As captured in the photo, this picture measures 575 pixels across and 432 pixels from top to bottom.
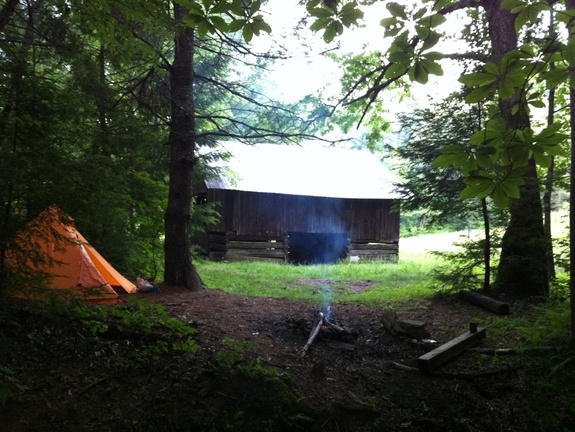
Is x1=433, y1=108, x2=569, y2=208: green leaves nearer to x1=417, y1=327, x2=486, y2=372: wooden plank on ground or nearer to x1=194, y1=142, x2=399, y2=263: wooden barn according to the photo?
x1=417, y1=327, x2=486, y2=372: wooden plank on ground

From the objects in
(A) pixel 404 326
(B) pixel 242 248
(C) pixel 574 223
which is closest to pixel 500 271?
(A) pixel 404 326

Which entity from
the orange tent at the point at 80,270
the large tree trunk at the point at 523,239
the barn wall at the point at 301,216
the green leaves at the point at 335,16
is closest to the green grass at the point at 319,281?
the large tree trunk at the point at 523,239

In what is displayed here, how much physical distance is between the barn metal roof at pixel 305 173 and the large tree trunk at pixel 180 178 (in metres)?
11.1

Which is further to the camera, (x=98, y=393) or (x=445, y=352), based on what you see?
(x=445, y=352)

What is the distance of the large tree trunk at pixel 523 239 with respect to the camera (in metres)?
7.71

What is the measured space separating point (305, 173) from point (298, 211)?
96.9 inches

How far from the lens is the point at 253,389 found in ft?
13.3

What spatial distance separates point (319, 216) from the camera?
22984 mm

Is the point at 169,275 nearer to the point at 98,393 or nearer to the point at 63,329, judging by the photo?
the point at 63,329

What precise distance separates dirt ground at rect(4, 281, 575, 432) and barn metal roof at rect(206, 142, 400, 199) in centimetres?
1554

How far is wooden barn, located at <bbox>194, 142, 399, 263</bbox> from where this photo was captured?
21578 mm

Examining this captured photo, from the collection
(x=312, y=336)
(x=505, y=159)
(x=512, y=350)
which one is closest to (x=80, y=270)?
(x=312, y=336)

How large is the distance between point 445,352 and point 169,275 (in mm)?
5525

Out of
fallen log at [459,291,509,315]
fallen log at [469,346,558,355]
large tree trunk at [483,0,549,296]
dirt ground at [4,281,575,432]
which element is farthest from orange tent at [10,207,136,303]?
large tree trunk at [483,0,549,296]
